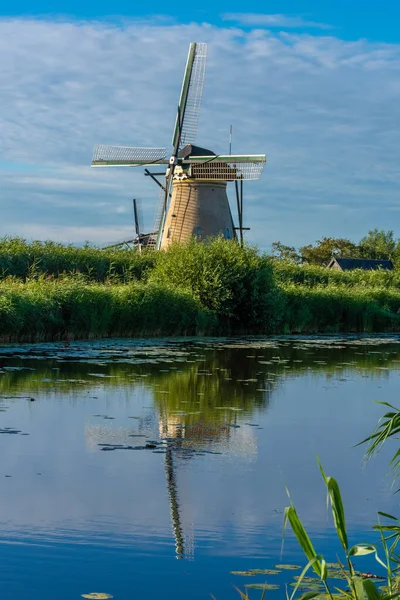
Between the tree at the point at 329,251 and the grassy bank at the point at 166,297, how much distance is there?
1537 inches

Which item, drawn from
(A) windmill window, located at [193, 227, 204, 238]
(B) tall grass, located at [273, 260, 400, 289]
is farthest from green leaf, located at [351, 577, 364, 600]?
(A) windmill window, located at [193, 227, 204, 238]

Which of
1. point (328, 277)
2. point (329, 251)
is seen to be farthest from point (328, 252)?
point (328, 277)

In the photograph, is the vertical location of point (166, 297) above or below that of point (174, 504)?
above

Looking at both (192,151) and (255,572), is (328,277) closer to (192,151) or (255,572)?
(192,151)

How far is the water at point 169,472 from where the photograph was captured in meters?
5.15

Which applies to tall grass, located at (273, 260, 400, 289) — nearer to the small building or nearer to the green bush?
the green bush

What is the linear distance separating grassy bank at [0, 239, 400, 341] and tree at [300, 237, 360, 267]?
39.0 metres

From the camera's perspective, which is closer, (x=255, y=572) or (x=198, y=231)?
(x=255, y=572)

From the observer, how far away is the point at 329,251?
74.4 meters

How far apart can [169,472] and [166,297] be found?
16.4m

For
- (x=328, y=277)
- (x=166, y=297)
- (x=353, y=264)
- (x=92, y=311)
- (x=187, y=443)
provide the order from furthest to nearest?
(x=353, y=264)
(x=328, y=277)
(x=166, y=297)
(x=92, y=311)
(x=187, y=443)

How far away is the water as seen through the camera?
515 centimetres

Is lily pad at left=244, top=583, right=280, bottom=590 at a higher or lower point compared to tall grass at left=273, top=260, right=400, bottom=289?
lower

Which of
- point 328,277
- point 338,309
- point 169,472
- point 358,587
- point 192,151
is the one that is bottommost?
point 169,472
